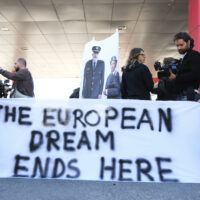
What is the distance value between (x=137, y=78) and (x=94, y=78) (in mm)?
747

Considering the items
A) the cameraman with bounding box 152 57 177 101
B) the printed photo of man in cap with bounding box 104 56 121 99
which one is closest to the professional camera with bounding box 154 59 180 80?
the cameraman with bounding box 152 57 177 101

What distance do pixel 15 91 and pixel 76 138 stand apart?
173 cm

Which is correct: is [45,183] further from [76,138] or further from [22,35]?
[22,35]

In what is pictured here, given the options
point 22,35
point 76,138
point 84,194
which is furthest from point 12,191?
point 22,35

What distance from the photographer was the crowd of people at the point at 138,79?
2424 mm

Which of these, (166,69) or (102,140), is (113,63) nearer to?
(166,69)

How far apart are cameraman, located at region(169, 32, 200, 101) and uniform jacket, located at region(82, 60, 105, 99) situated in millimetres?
1006

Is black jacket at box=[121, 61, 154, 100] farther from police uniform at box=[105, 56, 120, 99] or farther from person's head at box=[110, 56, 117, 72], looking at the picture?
person's head at box=[110, 56, 117, 72]

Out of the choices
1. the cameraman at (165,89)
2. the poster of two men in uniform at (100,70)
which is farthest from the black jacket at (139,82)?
Result: the poster of two men in uniform at (100,70)

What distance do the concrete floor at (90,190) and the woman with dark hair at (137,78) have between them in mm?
984

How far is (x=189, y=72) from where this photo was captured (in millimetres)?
2387

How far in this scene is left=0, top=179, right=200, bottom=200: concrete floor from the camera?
5.77 feet

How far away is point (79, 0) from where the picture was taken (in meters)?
5.78

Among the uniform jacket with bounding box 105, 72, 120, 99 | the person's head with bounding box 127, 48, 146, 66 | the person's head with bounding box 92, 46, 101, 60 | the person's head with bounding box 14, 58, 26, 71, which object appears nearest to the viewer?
the person's head with bounding box 127, 48, 146, 66
